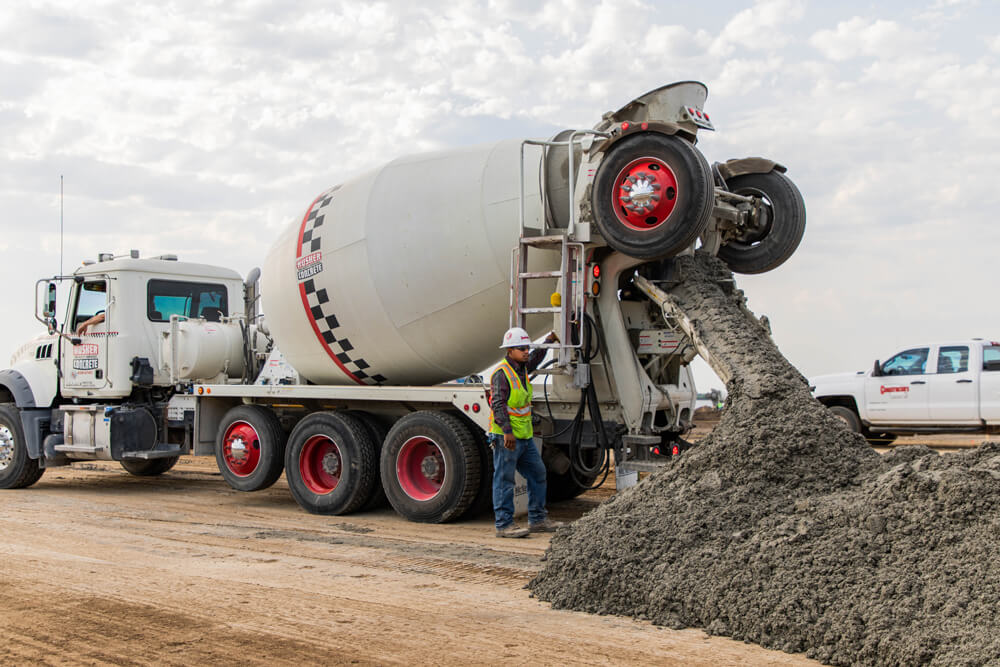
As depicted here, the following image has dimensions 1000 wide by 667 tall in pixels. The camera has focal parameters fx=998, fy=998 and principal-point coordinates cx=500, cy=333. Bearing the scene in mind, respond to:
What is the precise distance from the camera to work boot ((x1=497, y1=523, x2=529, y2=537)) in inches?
340

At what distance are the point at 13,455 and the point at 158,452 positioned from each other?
213 centimetres

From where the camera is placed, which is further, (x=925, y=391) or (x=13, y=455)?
(x=925, y=391)

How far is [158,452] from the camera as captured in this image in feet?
40.5

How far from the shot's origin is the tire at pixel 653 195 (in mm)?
8055

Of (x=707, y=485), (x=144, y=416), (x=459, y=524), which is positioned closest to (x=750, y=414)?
(x=707, y=485)

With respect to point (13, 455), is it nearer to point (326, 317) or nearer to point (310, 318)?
point (310, 318)

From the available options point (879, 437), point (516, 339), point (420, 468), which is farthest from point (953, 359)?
point (516, 339)

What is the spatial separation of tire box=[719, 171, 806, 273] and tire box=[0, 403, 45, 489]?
29.9 feet

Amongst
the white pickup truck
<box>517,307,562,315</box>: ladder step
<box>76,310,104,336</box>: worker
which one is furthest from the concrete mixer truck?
the white pickup truck

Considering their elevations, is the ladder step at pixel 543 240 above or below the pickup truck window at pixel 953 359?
above

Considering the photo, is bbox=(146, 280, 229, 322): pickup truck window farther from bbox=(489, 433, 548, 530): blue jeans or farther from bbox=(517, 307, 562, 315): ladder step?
bbox=(489, 433, 548, 530): blue jeans

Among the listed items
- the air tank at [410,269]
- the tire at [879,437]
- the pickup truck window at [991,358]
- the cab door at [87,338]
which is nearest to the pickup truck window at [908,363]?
the pickup truck window at [991,358]

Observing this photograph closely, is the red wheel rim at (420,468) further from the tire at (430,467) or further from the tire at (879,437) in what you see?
the tire at (879,437)

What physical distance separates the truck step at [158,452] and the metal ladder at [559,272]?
561cm
